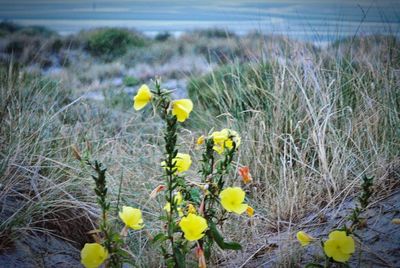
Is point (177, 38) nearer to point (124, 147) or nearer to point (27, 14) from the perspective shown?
point (27, 14)

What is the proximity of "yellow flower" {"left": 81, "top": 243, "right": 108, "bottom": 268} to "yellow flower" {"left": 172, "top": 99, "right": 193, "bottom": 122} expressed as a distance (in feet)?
1.44

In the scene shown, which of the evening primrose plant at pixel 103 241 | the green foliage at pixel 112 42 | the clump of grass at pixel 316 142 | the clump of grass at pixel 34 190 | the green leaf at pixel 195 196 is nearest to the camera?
the evening primrose plant at pixel 103 241

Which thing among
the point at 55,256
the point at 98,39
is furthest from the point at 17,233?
the point at 98,39

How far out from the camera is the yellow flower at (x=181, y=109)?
4.14ft

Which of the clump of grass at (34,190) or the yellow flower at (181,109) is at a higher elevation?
the yellow flower at (181,109)

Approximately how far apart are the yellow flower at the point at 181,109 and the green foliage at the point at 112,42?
8.57 metres

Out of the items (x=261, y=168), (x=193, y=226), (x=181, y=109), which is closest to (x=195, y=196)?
(x=193, y=226)

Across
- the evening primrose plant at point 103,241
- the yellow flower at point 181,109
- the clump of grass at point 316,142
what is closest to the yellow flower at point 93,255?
the evening primrose plant at point 103,241

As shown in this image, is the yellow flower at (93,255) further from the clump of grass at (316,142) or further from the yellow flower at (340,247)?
the clump of grass at (316,142)

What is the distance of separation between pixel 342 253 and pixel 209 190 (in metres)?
0.43

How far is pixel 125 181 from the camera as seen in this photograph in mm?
2400

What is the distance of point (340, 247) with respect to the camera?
1222mm

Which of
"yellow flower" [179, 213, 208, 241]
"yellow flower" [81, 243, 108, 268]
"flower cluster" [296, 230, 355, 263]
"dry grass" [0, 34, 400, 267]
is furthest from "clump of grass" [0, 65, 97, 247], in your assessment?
"flower cluster" [296, 230, 355, 263]

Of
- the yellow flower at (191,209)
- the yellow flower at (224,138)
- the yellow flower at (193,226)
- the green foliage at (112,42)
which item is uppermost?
the green foliage at (112,42)
